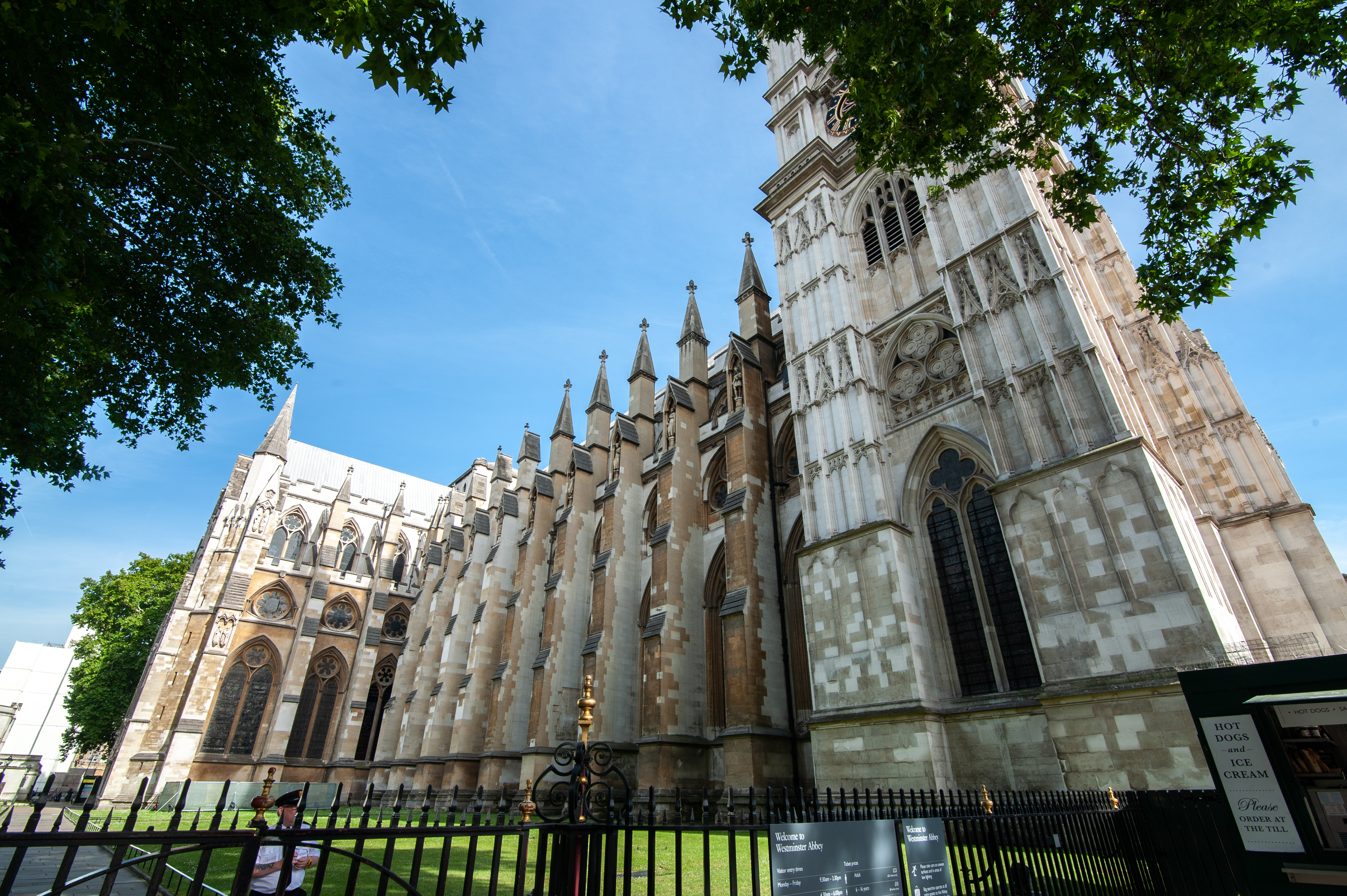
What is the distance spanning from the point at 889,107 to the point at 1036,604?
7947 mm

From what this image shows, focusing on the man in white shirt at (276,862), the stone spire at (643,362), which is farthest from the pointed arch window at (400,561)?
the man in white shirt at (276,862)

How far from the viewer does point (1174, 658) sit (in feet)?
29.3

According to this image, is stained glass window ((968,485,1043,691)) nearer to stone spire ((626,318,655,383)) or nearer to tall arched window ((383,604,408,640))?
stone spire ((626,318,655,383))

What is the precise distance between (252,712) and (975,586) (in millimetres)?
33571

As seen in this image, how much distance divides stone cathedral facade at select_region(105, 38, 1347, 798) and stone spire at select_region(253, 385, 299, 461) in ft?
50.6

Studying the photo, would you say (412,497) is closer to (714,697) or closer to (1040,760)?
(714,697)

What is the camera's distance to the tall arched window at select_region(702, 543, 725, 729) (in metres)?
16.7

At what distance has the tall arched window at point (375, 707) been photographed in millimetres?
32469

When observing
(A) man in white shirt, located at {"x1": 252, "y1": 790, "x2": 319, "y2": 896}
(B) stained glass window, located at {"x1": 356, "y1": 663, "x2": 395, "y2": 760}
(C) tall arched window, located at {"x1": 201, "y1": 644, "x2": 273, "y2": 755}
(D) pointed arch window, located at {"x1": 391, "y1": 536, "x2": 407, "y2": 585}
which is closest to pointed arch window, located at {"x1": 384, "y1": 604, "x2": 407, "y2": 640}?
(B) stained glass window, located at {"x1": 356, "y1": 663, "x2": 395, "y2": 760}

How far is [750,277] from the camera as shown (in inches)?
851

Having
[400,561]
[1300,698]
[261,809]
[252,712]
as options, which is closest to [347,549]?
[400,561]

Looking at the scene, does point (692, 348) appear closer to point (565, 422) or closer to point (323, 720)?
point (565, 422)

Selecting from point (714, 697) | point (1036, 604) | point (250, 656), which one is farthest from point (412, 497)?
point (1036, 604)

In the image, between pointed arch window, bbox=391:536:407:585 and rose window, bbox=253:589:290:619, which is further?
pointed arch window, bbox=391:536:407:585
